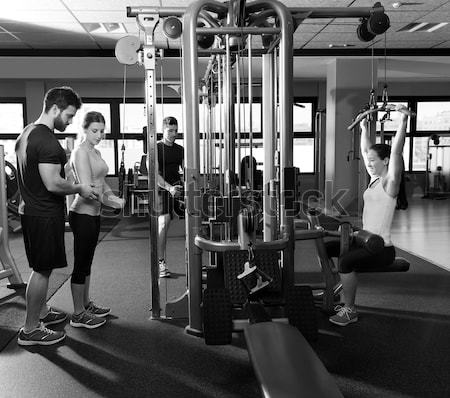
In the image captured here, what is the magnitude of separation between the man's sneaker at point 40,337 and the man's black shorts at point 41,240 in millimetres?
310

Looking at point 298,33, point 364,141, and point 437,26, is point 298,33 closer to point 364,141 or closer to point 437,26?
point 437,26

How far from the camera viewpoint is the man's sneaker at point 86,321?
7.93 feet

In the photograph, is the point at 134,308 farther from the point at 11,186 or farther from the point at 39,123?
the point at 11,186

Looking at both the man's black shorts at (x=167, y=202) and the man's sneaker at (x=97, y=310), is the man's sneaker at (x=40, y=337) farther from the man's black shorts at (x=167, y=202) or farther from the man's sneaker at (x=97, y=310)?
the man's black shorts at (x=167, y=202)

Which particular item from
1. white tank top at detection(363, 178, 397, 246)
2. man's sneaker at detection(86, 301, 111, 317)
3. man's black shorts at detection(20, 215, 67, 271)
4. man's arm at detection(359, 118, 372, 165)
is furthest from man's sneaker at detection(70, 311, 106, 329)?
man's arm at detection(359, 118, 372, 165)

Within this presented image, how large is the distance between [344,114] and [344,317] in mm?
4484

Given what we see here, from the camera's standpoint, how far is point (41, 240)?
2125 millimetres

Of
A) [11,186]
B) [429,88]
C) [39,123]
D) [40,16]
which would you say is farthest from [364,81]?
[39,123]

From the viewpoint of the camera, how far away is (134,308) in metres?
2.72

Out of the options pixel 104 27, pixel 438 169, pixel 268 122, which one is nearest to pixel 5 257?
pixel 268 122

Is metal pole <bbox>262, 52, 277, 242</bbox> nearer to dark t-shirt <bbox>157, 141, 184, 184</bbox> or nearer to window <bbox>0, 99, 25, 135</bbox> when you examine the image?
dark t-shirt <bbox>157, 141, 184, 184</bbox>

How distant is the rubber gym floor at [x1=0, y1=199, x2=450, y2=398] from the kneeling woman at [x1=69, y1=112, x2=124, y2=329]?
15cm

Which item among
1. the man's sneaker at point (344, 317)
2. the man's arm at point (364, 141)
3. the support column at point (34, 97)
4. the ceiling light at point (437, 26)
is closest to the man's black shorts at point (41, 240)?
the man's sneaker at point (344, 317)

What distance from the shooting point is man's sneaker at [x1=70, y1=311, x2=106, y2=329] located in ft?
7.93
